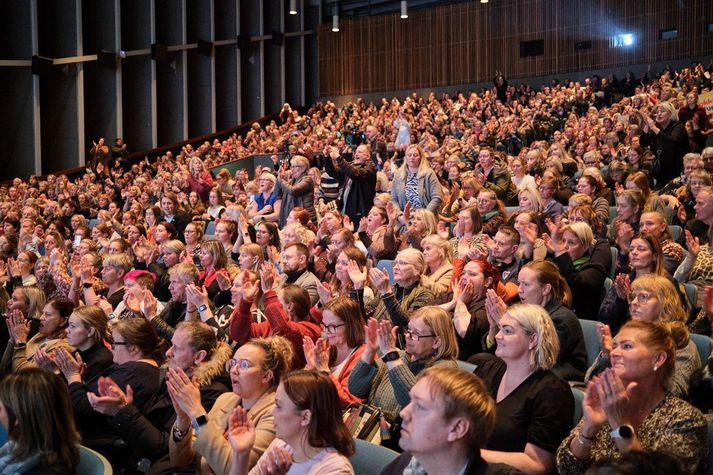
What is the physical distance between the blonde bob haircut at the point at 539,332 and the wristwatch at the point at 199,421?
37.0 inches

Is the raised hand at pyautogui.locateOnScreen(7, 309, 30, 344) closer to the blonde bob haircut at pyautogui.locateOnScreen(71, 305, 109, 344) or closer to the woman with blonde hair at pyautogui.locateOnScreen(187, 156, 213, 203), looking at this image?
the blonde bob haircut at pyautogui.locateOnScreen(71, 305, 109, 344)

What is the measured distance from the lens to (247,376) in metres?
2.58

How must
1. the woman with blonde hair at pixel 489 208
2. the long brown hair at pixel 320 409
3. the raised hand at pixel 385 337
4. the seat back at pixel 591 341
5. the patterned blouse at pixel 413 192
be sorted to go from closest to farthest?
1. the long brown hair at pixel 320 409
2. the raised hand at pixel 385 337
3. the seat back at pixel 591 341
4. the woman with blonde hair at pixel 489 208
5. the patterned blouse at pixel 413 192

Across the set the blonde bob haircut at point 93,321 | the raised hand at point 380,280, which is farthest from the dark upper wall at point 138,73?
the raised hand at point 380,280

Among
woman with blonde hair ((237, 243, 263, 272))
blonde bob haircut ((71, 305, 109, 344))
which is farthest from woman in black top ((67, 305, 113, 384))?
woman with blonde hair ((237, 243, 263, 272))

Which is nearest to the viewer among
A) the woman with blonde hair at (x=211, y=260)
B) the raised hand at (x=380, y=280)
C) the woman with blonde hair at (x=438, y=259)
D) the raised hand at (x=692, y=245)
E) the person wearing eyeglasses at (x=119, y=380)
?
the person wearing eyeglasses at (x=119, y=380)

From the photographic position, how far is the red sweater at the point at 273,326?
3317 mm

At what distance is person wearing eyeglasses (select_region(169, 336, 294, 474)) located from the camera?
7.86 feet

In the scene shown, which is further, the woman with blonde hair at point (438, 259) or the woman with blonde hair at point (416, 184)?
the woman with blonde hair at point (416, 184)

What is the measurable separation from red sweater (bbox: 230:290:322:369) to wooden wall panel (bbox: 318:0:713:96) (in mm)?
12720

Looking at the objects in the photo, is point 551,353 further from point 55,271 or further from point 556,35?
point 556,35

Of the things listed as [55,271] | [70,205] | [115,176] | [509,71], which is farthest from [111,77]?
[55,271]

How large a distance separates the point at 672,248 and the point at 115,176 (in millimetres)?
9244

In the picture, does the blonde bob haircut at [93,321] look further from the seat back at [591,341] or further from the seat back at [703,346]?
the seat back at [703,346]
